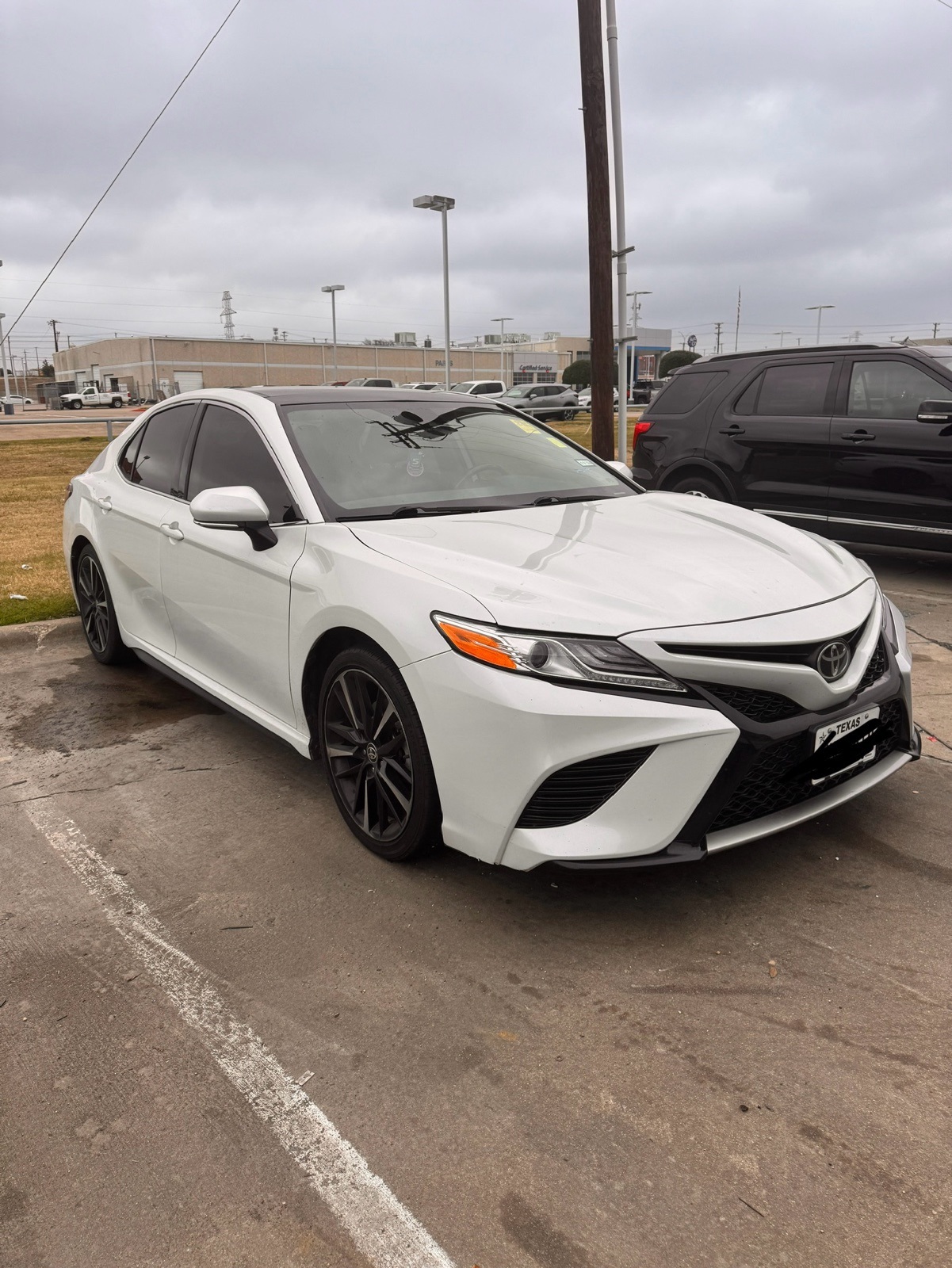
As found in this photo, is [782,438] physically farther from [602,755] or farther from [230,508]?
[602,755]

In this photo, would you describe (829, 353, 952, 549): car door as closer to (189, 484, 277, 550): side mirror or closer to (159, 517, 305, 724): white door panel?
(159, 517, 305, 724): white door panel

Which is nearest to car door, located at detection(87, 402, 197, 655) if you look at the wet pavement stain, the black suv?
the wet pavement stain

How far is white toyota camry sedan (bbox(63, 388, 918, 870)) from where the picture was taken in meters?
2.66

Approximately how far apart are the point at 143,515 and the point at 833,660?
3272mm

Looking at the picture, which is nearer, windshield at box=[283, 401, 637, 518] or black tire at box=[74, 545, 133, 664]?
windshield at box=[283, 401, 637, 518]

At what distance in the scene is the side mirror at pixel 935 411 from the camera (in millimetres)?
6773

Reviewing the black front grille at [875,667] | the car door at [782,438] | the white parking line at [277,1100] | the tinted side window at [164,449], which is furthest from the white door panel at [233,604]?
the car door at [782,438]

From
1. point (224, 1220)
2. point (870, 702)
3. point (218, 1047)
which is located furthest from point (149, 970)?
point (870, 702)

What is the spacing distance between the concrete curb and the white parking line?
332 centimetres

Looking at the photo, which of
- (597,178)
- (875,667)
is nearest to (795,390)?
(597,178)

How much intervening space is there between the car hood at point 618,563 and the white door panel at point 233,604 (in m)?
0.44

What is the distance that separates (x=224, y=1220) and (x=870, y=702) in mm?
2234

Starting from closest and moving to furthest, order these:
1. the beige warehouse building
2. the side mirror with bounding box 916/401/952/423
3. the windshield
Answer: the windshield → the side mirror with bounding box 916/401/952/423 → the beige warehouse building

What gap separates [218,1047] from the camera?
242 cm
